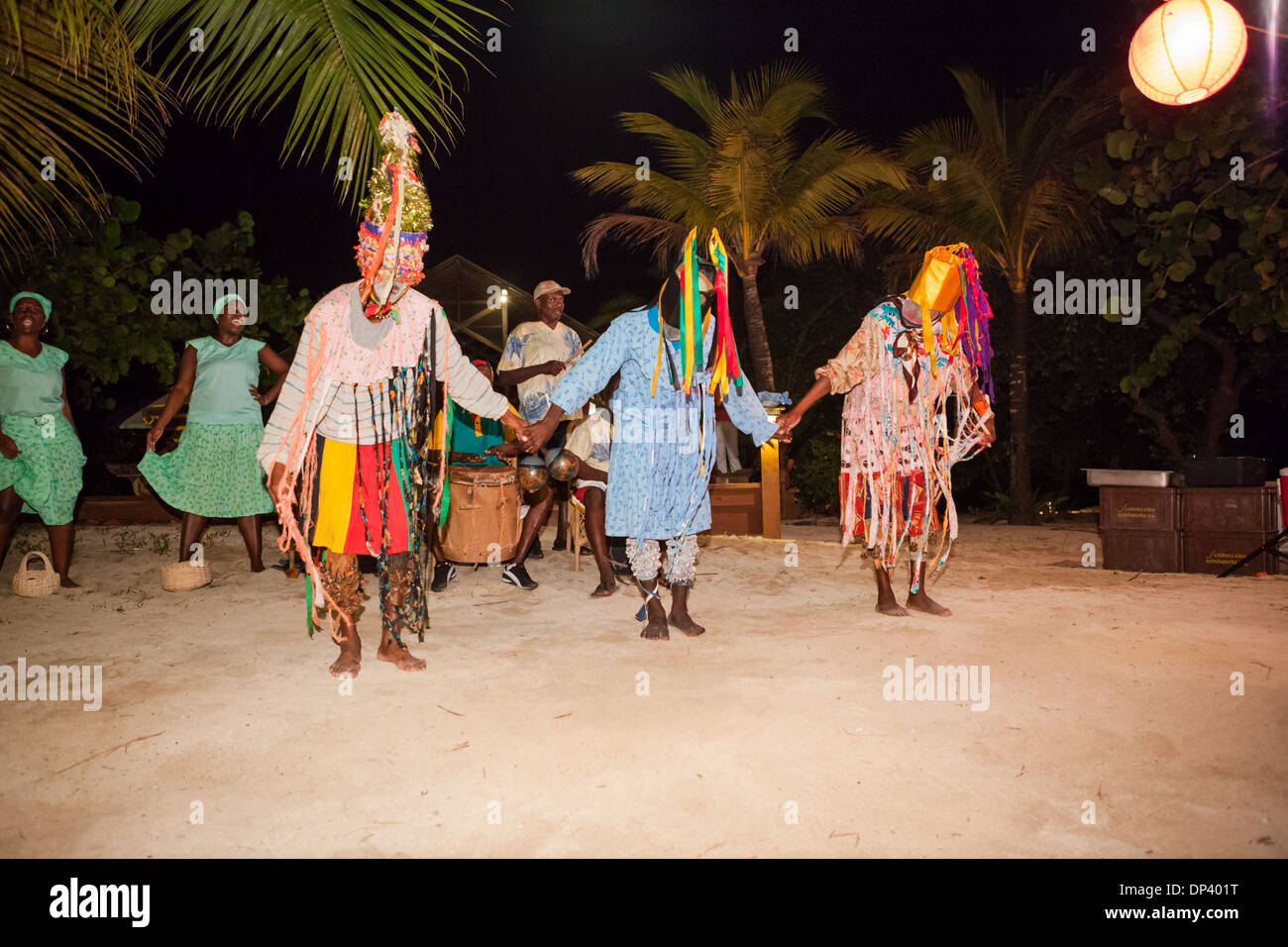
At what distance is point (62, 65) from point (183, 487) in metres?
3.70

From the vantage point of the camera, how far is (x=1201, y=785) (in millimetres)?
2633

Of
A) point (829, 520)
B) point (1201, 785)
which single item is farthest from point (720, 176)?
point (1201, 785)

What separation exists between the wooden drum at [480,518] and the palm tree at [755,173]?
826 cm

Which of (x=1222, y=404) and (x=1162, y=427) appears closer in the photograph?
(x=1222, y=404)

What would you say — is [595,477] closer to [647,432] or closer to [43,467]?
[647,432]

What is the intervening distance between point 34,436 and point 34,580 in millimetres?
918

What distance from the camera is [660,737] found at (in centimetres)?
306

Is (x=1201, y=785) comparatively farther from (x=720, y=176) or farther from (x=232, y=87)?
(x=720, y=176)

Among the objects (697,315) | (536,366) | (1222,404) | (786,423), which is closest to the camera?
(697,315)

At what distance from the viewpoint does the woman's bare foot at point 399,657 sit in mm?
3883

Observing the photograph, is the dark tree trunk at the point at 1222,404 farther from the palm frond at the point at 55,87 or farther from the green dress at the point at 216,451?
the palm frond at the point at 55,87

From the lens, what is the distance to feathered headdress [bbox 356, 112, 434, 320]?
3.63 metres

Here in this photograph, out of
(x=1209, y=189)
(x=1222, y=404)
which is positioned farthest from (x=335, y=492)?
(x=1222, y=404)
